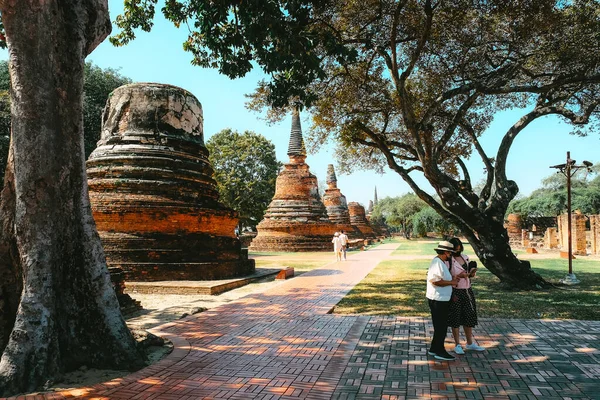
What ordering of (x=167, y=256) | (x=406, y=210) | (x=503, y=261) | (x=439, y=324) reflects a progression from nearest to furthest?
(x=439, y=324), (x=503, y=261), (x=167, y=256), (x=406, y=210)

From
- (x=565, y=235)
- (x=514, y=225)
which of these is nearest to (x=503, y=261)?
(x=565, y=235)

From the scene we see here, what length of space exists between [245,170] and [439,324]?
1308 inches

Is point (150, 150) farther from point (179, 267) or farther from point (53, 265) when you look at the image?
point (53, 265)

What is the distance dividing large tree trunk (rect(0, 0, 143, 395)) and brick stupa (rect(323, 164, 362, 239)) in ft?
103

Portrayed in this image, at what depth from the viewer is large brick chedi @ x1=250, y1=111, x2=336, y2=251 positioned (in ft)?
81.5

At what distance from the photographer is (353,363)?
4.76 meters

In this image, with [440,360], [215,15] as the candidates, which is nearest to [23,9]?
[215,15]

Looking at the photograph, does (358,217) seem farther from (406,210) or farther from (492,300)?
(492,300)

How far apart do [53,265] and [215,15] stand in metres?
3.54

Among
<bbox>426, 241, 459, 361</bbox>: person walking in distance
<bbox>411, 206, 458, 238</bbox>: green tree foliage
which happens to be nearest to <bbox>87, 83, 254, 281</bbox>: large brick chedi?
<bbox>426, 241, 459, 361</bbox>: person walking in distance

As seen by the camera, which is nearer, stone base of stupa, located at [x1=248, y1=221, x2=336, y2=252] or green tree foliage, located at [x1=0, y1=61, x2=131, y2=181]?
green tree foliage, located at [x1=0, y1=61, x2=131, y2=181]

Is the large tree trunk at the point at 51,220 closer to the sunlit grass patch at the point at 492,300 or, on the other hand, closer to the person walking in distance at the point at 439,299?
the person walking in distance at the point at 439,299

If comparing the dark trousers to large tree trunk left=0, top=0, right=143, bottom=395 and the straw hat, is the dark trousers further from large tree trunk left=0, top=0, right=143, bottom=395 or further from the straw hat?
large tree trunk left=0, top=0, right=143, bottom=395

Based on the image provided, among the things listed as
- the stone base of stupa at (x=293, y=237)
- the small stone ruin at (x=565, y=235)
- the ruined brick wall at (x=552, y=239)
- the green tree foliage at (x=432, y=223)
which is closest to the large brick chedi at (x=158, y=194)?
the stone base of stupa at (x=293, y=237)
